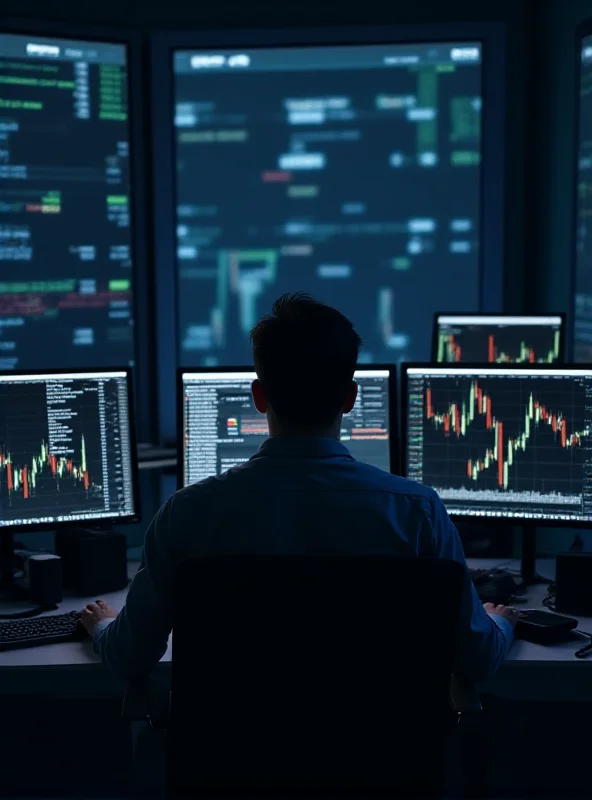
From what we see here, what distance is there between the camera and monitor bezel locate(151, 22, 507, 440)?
12.8ft

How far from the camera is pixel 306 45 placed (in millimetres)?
3939

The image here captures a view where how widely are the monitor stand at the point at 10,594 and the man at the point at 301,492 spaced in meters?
0.98

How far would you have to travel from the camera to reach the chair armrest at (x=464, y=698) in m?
1.79

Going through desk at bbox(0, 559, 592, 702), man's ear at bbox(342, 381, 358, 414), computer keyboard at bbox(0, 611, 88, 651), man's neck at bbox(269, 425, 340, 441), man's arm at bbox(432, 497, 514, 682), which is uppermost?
man's ear at bbox(342, 381, 358, 414)

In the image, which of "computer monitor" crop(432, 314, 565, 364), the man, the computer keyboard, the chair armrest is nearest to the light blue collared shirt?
the man

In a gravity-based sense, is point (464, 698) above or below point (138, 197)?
below

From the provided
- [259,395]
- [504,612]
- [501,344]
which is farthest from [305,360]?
[501,344]

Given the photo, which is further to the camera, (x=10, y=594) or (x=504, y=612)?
(x=10, y=594)

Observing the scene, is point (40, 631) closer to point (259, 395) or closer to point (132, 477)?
point (132, 477)

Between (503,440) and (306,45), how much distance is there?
6.99ft

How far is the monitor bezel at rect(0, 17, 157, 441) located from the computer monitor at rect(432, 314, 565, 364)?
1.27m

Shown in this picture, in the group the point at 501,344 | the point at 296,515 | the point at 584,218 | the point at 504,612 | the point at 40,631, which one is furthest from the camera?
the point at 584,218

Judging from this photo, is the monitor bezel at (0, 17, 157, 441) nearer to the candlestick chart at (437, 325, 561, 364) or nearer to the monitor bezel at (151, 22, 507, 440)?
the monitor bezel at (151, 22, 507, 440)

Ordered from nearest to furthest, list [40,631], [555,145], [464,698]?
[464,698] < [40,631] < [555,145]
